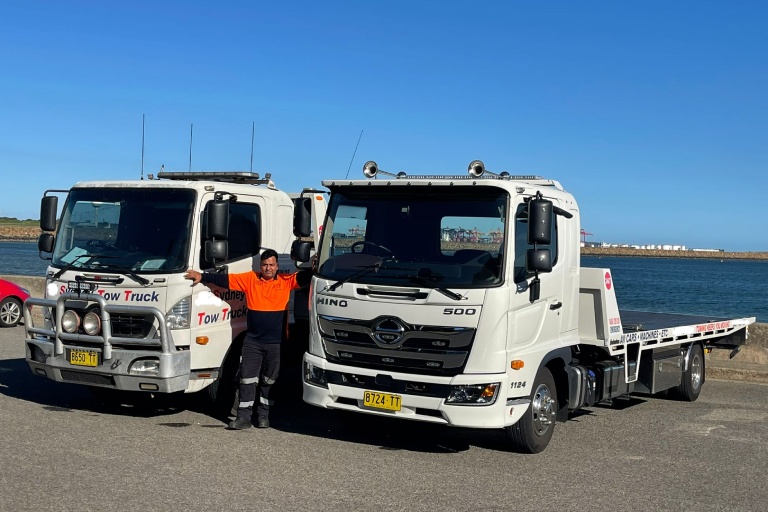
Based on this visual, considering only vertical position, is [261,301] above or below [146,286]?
below

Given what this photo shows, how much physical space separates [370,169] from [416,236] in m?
1.14

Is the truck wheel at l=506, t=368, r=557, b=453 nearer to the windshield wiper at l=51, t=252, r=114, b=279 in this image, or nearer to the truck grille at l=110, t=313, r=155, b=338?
the truck grille at l=110, t=313, r=155, b=338

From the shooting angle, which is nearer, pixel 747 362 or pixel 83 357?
pixel 83 357

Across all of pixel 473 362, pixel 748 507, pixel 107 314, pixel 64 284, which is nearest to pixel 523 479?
pixel 473 362

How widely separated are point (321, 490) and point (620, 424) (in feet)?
14.8

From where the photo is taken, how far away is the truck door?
25.6 feet

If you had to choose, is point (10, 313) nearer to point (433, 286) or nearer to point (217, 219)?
point (217, 219)

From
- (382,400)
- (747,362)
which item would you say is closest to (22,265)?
(747,362)

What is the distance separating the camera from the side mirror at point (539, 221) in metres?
7.52

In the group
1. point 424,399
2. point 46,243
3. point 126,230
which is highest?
point 126,230

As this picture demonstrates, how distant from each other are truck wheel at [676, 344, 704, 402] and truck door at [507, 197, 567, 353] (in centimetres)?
363

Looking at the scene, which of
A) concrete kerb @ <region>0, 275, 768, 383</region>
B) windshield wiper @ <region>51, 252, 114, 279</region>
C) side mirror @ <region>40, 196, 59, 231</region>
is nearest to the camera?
windshield wiper @ <region>51, 252, 114, 279</region>

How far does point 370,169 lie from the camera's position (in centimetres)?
895

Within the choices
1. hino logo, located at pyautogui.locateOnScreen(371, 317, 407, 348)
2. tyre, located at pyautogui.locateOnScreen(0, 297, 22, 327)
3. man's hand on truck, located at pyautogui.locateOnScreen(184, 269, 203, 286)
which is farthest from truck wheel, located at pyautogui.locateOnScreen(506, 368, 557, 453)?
tyre, located at pyautogui.locateOnScreen(0, 297, 22, 327)
